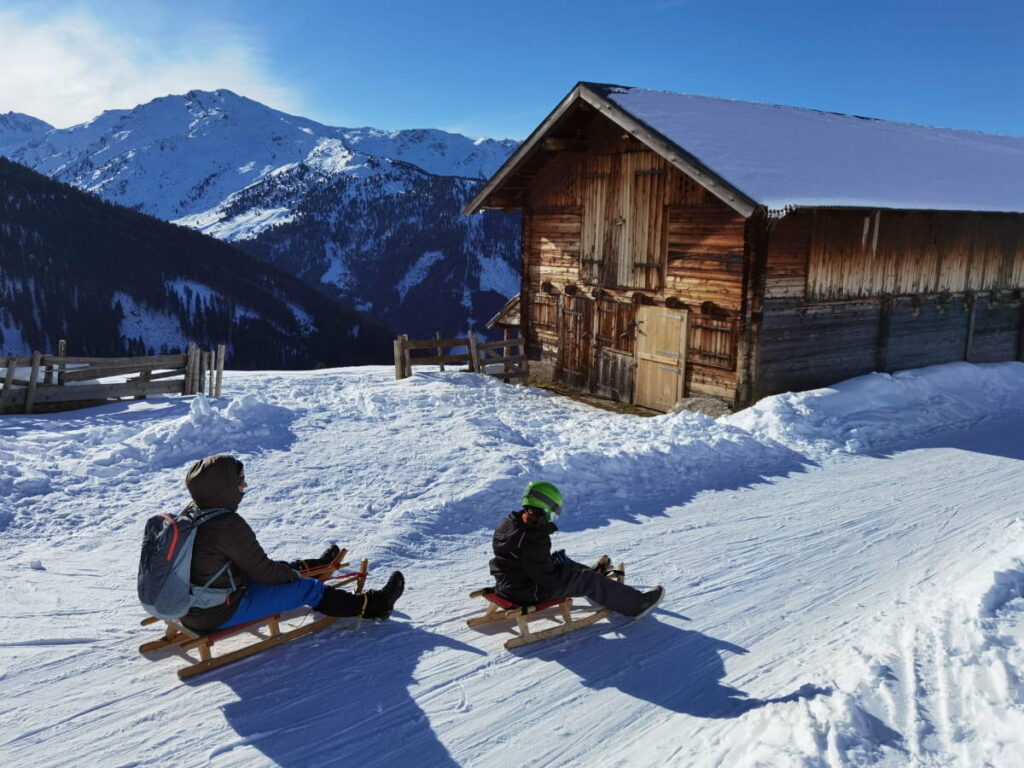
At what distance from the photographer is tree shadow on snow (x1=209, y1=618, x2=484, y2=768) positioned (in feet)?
14.3

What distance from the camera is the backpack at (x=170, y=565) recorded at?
185 inches

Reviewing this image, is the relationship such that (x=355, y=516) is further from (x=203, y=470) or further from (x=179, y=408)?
(x=179, y=408)

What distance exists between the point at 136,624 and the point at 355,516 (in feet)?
8.89

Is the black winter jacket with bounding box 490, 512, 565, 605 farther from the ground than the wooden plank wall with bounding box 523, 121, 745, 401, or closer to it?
closer to it

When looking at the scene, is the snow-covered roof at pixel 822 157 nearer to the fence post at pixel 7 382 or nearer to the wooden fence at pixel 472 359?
the wooden fence at pixel 472 359

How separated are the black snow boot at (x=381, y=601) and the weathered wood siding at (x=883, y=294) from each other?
9334 mm

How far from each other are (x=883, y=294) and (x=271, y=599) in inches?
550

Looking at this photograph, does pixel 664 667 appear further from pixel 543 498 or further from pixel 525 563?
pixel 543 498

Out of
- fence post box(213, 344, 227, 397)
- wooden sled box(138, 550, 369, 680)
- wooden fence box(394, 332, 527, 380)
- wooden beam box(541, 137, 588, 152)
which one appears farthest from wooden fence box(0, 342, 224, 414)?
wooden sled box(138, 550, 369, 680)

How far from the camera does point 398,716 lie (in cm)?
467

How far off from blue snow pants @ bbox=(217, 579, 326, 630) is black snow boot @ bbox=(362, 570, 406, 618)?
0.41 m

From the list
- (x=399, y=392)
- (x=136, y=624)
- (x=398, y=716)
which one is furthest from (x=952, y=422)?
(x=136, y=624)

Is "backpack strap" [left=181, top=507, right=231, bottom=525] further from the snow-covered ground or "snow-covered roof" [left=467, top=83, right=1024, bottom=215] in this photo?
"snow-covered roof" [left=467, top=83, right=1024, bottom=215]

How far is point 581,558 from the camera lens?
7.17 meters
